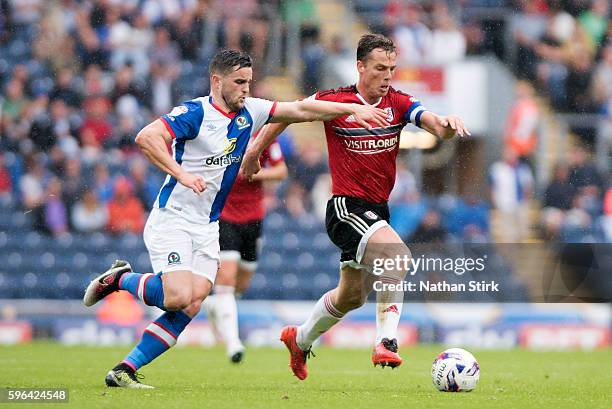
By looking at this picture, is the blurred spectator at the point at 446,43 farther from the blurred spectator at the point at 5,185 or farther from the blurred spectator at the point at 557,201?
the blurred spectator at the point at 5,185

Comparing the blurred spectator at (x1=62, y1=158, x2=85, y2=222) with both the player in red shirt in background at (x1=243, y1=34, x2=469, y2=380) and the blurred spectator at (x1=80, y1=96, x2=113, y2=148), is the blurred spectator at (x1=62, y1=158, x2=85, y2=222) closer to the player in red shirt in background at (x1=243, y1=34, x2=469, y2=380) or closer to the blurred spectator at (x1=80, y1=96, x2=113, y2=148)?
the blurred spectator at (x1=80, y1=96, x2=113, y2=148)

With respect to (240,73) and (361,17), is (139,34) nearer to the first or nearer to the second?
(361,17)

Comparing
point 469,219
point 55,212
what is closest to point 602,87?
point 469,219

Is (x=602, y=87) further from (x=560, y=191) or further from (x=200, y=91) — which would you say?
(x=200, y=91)

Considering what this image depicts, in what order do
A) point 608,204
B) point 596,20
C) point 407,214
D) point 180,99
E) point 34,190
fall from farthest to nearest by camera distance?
point 596,20 → point 180,99 → point 34,190 → point 608,204 → point 407,214

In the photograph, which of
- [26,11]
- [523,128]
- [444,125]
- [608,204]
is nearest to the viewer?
[444,125]

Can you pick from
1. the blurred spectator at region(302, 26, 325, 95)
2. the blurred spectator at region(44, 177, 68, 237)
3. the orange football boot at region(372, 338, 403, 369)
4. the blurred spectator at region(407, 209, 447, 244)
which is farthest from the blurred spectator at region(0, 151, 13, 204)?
the orange football boot at region(372, 338, 403, 369)

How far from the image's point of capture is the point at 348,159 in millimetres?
8781

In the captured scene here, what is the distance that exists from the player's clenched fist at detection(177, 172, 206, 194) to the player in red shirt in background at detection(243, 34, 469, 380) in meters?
1.38

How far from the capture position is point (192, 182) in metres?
7.47

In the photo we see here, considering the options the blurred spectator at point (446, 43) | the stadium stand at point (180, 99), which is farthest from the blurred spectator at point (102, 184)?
the blurred spectator at point (446, 43)

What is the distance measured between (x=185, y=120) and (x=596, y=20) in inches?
540

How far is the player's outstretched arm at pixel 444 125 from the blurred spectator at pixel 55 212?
31.5 ft

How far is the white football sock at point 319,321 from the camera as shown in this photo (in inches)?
349
